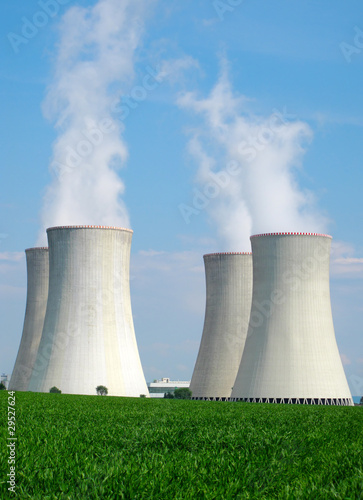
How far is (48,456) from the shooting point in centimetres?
710

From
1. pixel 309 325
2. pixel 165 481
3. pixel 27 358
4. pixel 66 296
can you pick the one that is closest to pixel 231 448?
pixel 165 481

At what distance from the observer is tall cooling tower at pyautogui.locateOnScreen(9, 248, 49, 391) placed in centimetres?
3894

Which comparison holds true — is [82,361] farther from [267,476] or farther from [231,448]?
[267,476]

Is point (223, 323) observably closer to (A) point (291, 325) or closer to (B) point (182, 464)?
(A) point (291, 325)

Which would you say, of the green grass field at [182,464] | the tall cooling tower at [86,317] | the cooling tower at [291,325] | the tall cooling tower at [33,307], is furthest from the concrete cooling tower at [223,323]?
the green grass field at [182,464]

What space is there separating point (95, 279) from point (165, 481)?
2728 cm

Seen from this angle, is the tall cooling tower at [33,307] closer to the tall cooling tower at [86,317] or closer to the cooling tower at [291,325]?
the tall cooling tower at [86,317]

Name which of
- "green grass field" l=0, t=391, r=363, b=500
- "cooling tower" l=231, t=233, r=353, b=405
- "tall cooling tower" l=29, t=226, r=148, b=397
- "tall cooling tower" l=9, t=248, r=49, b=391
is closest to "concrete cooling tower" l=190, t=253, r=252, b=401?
"tall cooling tower" l=29, t=226, r=148, b=397

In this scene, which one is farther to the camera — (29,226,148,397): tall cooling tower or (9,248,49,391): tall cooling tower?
(9,248,49,391): tall cooling tower

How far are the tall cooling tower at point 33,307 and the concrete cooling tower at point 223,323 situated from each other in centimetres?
889

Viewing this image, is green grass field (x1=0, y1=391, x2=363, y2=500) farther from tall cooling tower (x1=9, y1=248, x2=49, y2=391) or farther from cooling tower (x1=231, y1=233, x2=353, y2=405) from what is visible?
tall cooling tower (x1=9, y1=248, x2=49, y2=391)

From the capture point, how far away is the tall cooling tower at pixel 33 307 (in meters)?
38.9

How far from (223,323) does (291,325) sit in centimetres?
816

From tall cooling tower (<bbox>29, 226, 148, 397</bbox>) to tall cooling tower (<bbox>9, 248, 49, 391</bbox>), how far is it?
5.52 m
